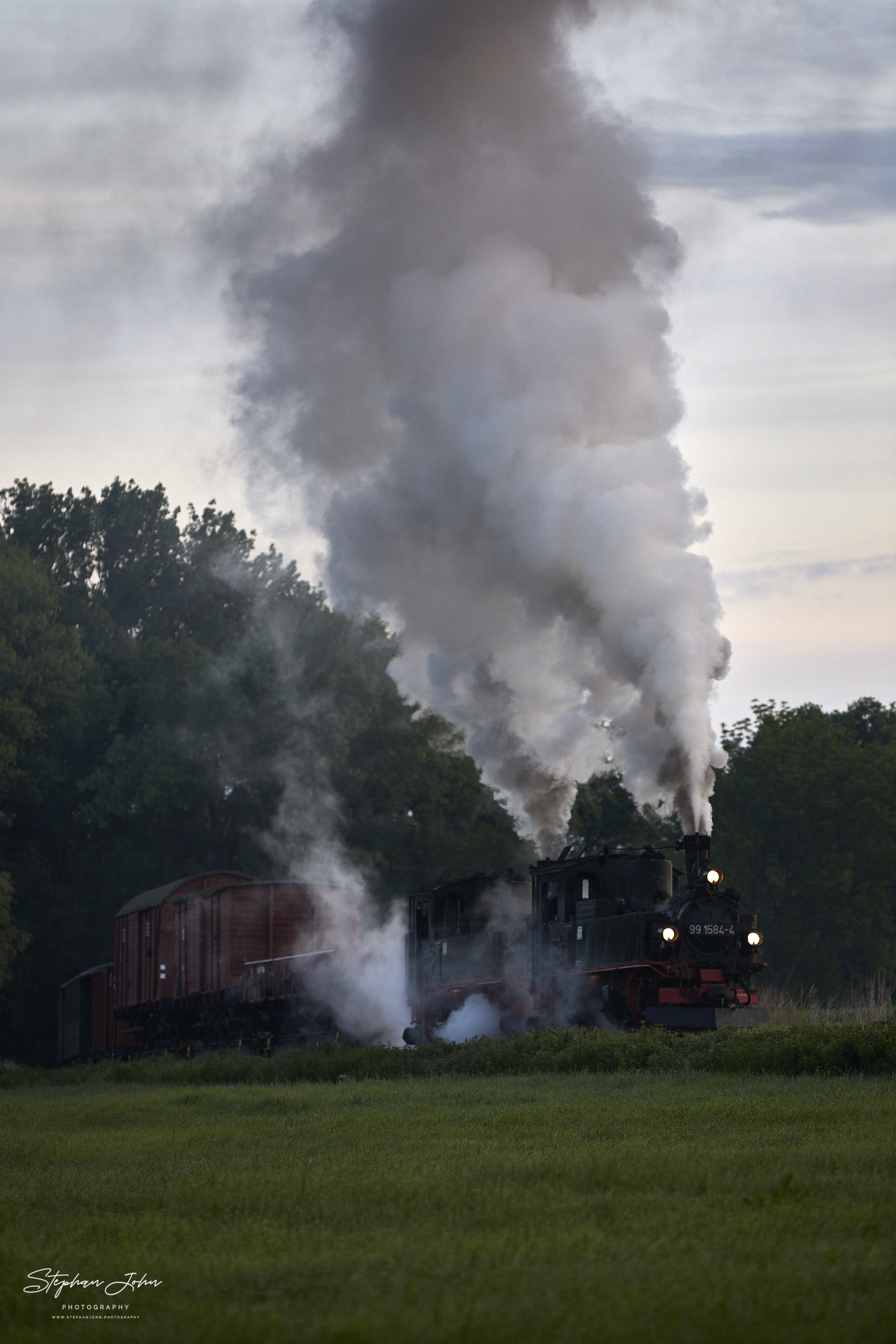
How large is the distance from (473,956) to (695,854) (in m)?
5.87

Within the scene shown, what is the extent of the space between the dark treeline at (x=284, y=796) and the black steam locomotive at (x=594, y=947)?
21.7 meters

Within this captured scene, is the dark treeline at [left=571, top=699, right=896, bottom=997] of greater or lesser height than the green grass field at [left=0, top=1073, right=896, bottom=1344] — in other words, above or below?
above

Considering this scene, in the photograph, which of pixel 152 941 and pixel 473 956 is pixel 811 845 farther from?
pixel 473 956

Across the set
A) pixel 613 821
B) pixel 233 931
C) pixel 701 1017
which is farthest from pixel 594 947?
pixel 613 821

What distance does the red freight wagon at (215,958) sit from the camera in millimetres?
33875

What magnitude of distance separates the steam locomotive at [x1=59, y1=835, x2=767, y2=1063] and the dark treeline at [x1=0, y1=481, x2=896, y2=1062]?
10166 millimetres

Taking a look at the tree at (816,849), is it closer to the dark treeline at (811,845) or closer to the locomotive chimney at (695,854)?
the dark treeline at (811,845)

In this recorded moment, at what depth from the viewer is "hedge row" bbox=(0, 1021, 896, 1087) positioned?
1747 centimetres

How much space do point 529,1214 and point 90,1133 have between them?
8.72 m

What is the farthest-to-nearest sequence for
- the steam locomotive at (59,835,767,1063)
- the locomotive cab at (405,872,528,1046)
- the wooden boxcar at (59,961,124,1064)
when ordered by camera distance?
the wooden boxcar at (59,961,124,1064), the locomotive cab at (405,872,528,1046), the steam locomotive at (59,835,767,1063)

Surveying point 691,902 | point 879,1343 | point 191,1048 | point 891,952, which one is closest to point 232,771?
point 191,1048

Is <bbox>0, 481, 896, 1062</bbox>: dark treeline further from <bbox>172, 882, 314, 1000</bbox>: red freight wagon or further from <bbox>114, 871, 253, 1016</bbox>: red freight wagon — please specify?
<bbox>172, 882, 314, 1000</bbox>: red freight wagon

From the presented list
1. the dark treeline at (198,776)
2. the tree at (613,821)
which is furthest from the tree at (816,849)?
the dark treeline at (198,776)
